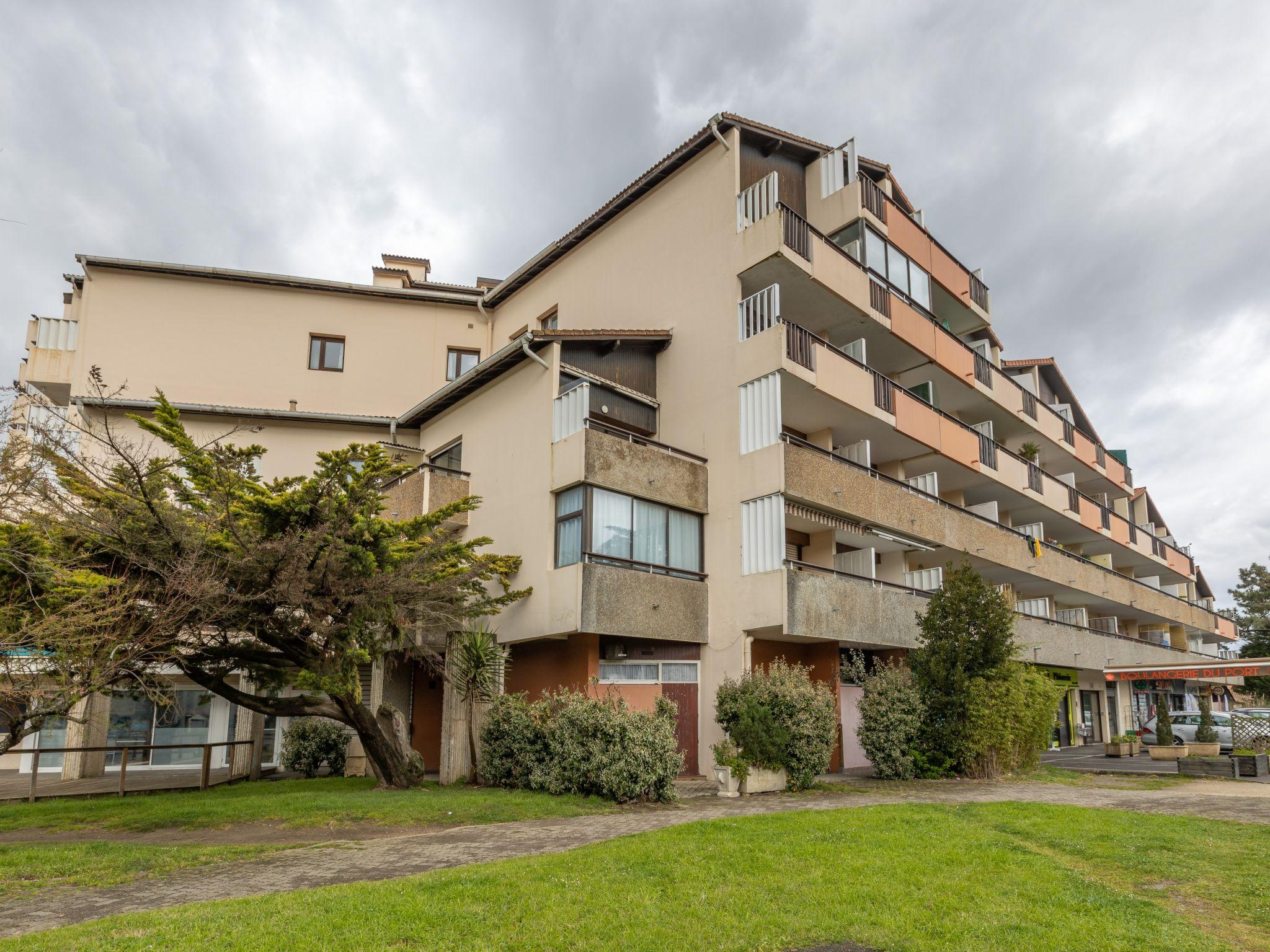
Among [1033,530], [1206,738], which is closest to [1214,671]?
[1206,738]

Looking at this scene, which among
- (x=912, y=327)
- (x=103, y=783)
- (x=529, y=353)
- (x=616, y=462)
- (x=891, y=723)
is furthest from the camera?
(x=912, y=327)

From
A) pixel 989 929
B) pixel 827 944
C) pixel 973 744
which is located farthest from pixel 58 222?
pixel 973 744

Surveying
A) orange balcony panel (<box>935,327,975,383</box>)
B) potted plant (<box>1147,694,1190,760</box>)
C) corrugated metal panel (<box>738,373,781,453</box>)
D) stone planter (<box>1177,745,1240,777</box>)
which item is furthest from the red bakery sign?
corrugated metal panel (<box>738,373,781,453</box>)

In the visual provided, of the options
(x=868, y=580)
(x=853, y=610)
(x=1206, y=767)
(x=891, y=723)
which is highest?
(x=868, y=580)

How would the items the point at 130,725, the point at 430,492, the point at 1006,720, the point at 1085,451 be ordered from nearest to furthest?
the point at 1006,720, the point at 430,492, the point at 130,725, the point at 1085,451

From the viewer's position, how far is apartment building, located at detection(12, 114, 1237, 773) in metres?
19.9

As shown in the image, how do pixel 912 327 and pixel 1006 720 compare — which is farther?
pixel 912 327

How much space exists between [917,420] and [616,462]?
32.9 feet

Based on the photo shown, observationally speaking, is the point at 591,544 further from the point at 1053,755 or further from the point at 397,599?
the point at 1053,755

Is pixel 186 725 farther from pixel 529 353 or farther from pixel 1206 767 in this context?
pixel 1206 767

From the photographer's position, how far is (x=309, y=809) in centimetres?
1461

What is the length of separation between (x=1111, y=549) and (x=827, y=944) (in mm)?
40761

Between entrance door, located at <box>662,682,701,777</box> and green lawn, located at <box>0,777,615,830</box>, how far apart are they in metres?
4.37

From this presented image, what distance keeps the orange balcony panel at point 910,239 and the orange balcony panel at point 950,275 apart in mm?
449
